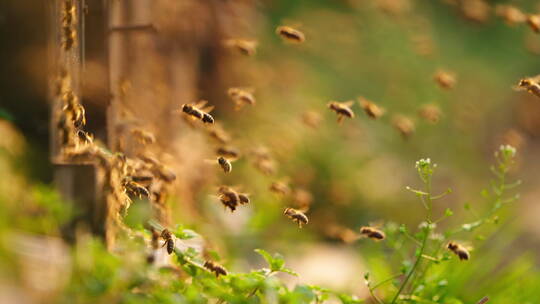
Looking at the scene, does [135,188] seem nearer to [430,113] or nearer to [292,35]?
[292,35]

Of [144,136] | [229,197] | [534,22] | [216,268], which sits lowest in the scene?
[216,268]

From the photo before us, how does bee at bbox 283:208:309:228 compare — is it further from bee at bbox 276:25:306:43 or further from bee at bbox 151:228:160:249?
bee at bbox 276:25:306:43

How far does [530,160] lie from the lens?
27.2 feet

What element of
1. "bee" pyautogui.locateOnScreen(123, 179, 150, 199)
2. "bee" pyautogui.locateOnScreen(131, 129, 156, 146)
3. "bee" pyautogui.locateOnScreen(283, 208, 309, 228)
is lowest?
"bee" pyautogui.locateOnScreen(283, 208, 309, 228)

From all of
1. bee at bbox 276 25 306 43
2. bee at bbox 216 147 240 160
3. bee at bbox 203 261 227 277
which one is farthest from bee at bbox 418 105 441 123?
bee at bbox 203 261 227 277

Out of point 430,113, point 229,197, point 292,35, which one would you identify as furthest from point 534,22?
point 229,197

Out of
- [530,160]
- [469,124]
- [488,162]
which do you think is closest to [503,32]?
[530,160]

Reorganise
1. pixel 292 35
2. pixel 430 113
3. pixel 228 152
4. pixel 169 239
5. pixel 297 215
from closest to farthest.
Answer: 1. pixel 169 239
2. pixel 297 215
3. pixel 228 152
4. pixel 292 35
5. pixel 430 113

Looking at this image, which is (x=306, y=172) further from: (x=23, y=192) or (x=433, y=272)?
(x=433, y=272)

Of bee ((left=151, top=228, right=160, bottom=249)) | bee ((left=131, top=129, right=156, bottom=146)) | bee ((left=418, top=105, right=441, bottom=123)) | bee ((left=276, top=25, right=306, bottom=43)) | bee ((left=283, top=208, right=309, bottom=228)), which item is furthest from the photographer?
bee ((left=418, top=105, right=441, bottom=123))

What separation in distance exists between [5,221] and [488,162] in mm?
5912

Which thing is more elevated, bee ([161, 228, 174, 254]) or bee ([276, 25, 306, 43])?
bee ([276, 25, 306, 43])

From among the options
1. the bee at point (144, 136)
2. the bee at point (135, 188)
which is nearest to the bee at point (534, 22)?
the bee at point (144, 136)

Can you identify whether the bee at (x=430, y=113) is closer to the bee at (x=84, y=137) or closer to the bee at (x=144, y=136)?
the bee at (x=144, y=136)
